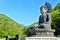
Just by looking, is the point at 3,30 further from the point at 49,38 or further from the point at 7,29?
the point at 49,38

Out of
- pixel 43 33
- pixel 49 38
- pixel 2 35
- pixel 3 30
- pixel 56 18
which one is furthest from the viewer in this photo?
pixel 3 30

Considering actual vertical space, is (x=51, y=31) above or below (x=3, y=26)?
below

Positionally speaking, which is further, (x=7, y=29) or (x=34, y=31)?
(x=7, y=29)

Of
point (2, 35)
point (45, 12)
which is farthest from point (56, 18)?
point (45, 12)

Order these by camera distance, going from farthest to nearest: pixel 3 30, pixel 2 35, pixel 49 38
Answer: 1. pixel 3 30
2. pixel 2 35
3. pixel 49 38

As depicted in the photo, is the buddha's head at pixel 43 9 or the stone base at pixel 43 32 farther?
the buddha's head at pixel 43 9

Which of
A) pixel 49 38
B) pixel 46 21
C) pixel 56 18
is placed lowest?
pixel 49 38

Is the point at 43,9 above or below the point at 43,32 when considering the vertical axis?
above

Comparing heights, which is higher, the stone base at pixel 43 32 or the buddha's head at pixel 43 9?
the buddha's head at pixel 43 9

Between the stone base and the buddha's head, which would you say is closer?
the stone base

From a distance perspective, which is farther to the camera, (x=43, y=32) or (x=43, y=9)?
(x=43, y=9)

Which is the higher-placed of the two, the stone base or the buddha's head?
the buddha's head

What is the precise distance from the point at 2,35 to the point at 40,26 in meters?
19.9

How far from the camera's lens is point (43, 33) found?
13992 millimetres
